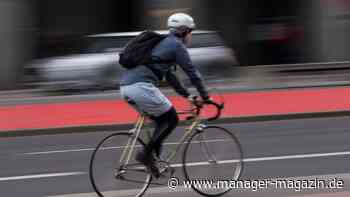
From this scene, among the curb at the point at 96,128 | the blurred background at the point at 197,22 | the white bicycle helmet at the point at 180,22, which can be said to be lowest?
the blurred background at the point at 197,22

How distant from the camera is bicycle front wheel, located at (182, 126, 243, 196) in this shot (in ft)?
22.5

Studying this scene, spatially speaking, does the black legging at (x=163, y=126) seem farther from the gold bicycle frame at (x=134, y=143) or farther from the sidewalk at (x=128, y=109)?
the sidewalk at (x=128, y=109)

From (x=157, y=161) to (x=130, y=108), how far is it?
8.51m

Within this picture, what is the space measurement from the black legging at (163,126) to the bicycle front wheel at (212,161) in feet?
0.98

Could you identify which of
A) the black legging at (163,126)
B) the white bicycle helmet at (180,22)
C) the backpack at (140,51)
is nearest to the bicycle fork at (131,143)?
the black legging at (163,126)

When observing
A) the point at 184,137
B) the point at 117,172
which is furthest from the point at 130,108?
the point at 117,172

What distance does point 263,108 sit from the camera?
14.9m

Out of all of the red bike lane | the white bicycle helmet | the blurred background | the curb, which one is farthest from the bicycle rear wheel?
the blurred background

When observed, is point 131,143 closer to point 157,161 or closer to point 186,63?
point 157,161

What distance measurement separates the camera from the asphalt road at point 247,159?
7527 mm

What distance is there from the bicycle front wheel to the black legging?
30 centimetres

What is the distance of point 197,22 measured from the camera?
82.5 feet

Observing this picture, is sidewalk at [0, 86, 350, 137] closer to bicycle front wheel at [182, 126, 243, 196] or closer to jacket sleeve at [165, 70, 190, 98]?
bicycle front wheel at [182, 126, 243, 196]

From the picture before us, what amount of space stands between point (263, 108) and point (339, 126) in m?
2.42
